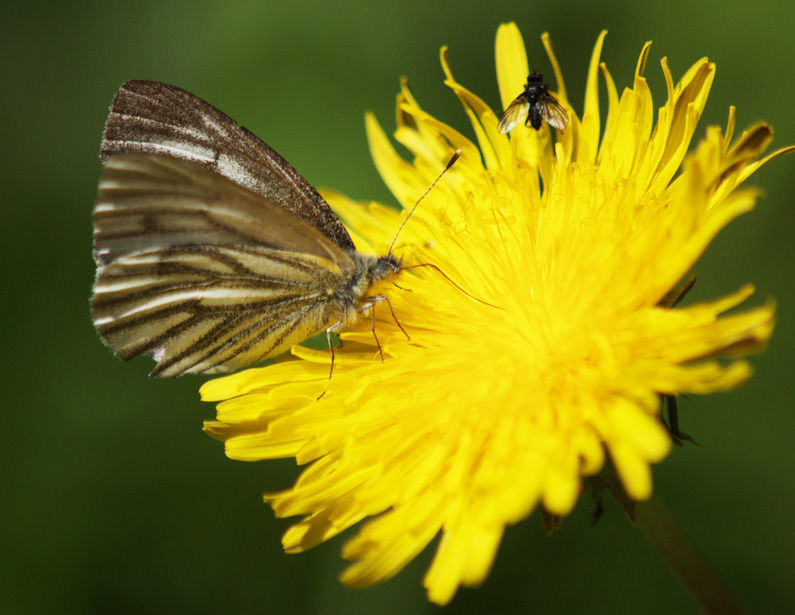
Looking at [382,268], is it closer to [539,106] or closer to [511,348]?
[511,348]

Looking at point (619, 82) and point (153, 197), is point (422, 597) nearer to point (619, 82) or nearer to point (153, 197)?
point (153, 197)

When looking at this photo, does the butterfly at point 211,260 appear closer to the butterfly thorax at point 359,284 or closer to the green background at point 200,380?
the butterfly thorax at point 359,284

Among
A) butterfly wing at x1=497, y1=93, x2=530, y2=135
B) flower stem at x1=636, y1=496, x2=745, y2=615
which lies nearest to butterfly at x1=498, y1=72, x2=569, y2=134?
butterfly wing at x1=497, y1=93, x2=530, y2=135

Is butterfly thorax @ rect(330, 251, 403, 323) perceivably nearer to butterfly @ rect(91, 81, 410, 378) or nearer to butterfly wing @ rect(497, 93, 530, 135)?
butterfly @ rect(91, 81, 410, 378)

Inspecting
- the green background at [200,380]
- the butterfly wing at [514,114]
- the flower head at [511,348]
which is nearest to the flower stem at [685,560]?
the flower head at [511,348]

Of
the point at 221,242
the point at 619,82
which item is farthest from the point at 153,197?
the point at 619,82
